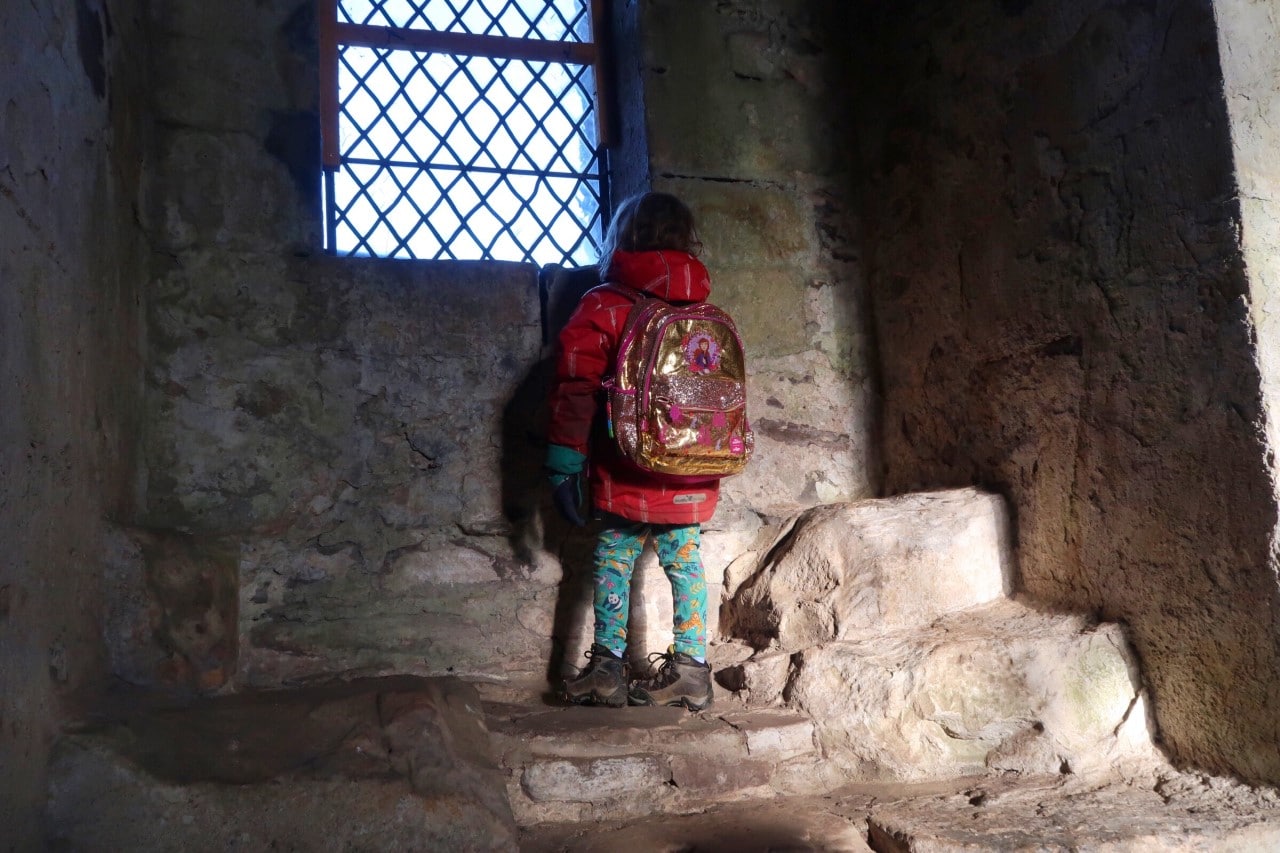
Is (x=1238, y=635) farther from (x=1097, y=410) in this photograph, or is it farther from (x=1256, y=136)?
(x=1256, y=136)

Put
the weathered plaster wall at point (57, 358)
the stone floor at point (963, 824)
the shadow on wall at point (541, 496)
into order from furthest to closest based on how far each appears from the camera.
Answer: the shadow on wall at point (541, 496), the stone floor at point (963, 824), the weathered plaster wall at point (57, 358)

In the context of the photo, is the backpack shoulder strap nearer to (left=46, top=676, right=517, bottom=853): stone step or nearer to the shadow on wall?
the shadow on wall

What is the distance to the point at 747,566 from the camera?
117 inches

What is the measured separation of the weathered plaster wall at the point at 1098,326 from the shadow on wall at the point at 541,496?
1.09m

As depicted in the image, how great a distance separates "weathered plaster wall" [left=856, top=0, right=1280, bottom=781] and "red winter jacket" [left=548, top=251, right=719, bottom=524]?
93 cm

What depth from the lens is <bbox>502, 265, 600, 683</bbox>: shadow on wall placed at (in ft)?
9.50

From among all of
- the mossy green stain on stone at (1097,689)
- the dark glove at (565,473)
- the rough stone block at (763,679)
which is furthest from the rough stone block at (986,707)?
the dark glove at (565,473)

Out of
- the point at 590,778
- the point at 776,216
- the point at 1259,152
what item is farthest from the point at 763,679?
the point at 1259,152

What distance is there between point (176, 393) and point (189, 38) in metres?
1.04

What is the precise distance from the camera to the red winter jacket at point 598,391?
7.94 ft

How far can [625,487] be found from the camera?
246cm

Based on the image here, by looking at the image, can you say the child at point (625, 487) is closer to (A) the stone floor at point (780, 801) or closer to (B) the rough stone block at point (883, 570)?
(A) the stone floor at point (780, 801)

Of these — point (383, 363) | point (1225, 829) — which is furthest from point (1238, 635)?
point (383, 363)

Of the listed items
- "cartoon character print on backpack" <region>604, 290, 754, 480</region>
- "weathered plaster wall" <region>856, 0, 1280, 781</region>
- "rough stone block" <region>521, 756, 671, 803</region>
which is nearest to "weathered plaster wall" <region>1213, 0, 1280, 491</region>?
"weathered plaster wall" <region>856, 0, 1280, 781</region>
